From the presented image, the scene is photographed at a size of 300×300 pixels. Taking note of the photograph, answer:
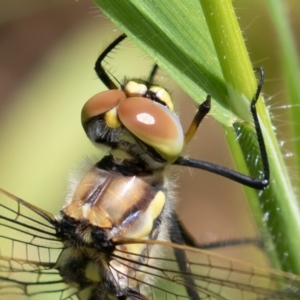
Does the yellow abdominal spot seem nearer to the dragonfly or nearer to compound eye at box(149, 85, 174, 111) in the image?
the dragonfly

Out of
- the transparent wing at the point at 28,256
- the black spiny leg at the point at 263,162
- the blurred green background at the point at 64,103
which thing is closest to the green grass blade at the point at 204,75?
the black spiny leg at the point at 263,162

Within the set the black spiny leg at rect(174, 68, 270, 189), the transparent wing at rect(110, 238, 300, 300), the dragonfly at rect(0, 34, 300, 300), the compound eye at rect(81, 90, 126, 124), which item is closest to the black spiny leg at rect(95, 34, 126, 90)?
the dragonfly at rect(0, 34, 300, 300)

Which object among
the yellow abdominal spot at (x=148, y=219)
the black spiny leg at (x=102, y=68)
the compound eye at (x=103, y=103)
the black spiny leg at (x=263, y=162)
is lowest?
the yellow abdominal spot at (x=148, y=219)

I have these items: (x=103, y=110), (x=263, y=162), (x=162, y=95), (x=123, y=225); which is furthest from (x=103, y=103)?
(x=263, y=162)

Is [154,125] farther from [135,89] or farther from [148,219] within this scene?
[148,219]

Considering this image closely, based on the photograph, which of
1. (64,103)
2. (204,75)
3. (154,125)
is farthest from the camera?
(64,103)

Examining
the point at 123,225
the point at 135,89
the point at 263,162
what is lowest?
the point at 123,225

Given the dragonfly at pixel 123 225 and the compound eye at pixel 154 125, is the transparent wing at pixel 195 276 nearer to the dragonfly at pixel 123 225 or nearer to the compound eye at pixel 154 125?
the dragonfly at pixel 123 225
